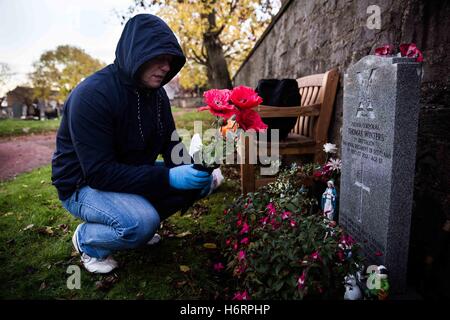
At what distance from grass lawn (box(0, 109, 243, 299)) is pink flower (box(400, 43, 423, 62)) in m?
1.87

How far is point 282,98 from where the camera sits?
3.53m

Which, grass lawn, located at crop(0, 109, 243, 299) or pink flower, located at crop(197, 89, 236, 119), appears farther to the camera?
grass lawn, located at crop(0, 109, 243, 299)

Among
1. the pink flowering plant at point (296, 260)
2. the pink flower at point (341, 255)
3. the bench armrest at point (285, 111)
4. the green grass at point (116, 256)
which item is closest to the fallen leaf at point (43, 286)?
the green grass at point (116, 256)

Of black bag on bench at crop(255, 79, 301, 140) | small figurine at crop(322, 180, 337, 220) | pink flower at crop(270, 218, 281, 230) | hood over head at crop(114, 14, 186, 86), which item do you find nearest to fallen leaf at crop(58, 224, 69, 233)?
hood over head at crop(114, 14, 186, 86)

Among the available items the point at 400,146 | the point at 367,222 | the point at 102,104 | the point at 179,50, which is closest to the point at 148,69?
the point at 179,50

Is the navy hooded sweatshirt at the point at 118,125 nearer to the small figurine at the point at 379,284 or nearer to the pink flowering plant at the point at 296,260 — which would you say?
the pink flowering plant at the point at 296,260

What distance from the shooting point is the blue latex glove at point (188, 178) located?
1999 mm

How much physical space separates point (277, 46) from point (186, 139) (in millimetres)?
2868

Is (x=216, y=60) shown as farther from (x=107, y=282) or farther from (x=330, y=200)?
(x=107, y=282)

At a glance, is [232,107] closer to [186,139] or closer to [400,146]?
[400,146]

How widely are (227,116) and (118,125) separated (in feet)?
3.38

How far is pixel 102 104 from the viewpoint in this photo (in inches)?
83.7

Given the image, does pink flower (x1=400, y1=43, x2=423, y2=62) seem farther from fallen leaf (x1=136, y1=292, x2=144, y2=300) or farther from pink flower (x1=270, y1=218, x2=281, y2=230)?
fallen leaf (x1=136, y1=292, x2=144, y2=300)

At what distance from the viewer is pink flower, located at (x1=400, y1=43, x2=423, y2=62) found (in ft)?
6.00
